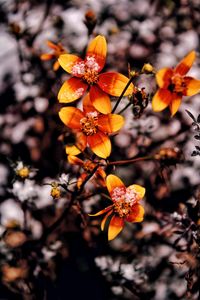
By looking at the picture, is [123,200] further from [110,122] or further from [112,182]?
[110,122]

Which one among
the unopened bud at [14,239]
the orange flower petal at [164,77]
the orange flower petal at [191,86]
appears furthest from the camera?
the unopened bud at [14,239]

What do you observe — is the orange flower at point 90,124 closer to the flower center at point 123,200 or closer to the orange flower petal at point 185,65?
the flower center at point 123,200

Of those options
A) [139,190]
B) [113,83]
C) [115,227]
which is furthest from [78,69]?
[115,227]

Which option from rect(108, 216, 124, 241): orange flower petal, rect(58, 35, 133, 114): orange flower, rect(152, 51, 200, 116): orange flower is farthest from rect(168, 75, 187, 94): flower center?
rect(108, 216, 124, 241): orange flower petal

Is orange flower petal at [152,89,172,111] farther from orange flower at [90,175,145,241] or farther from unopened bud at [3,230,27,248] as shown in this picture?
unopened bud at [3,230,27,248]

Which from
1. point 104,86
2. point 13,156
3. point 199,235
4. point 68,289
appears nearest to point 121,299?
point 68,289

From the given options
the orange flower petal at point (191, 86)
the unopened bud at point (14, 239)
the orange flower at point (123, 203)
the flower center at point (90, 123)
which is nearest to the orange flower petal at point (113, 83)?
the flower center at point (90, 123)
